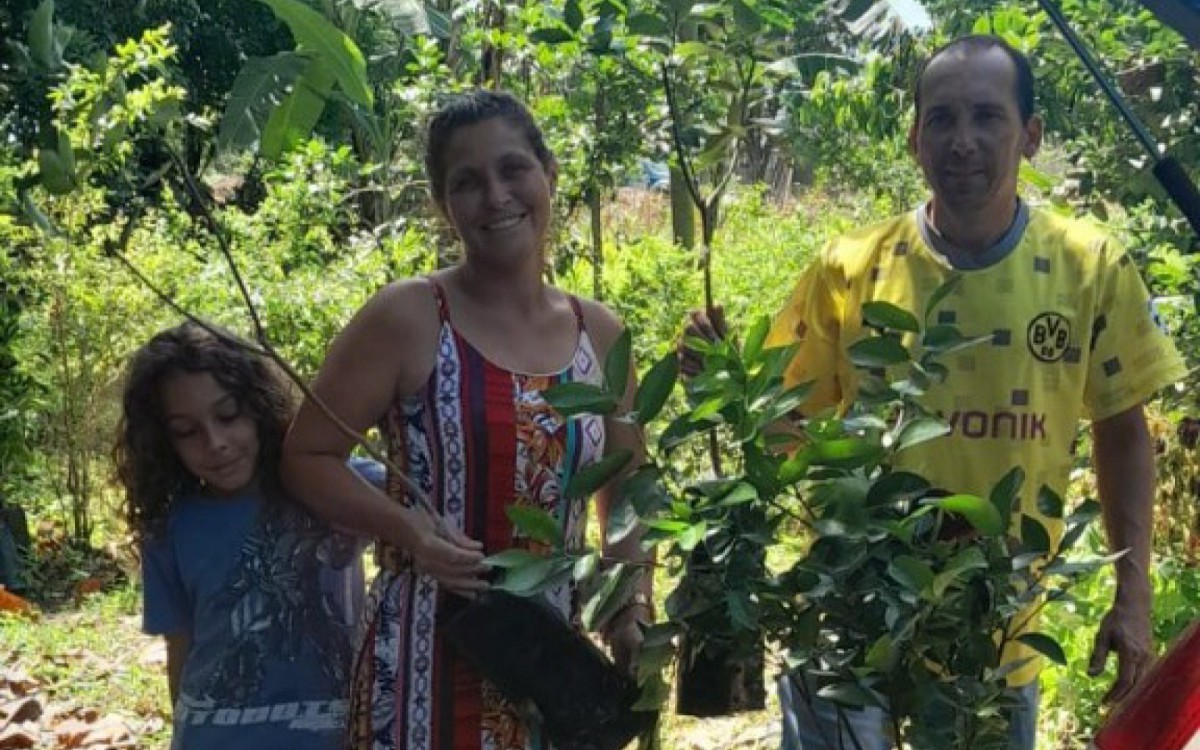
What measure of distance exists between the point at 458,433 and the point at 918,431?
0.61m

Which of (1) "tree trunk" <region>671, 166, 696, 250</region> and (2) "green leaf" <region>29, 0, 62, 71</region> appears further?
(1) "tree trunk" <region>671, 166, 696, 250</region>

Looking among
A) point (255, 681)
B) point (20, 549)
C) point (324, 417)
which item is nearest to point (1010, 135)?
point (324, 417)

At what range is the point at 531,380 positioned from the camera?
1774mm

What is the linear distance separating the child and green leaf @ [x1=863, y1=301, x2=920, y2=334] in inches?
37.8

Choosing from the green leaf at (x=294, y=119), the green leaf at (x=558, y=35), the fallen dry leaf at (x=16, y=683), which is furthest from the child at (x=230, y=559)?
the green leaf at (x=294, y=119)

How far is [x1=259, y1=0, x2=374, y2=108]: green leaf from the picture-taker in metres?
4.14

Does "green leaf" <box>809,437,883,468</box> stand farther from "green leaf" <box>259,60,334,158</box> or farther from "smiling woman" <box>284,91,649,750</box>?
"green leaf" <box>259,60,334,158</box>

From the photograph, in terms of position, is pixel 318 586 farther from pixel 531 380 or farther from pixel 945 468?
pixel 945 468

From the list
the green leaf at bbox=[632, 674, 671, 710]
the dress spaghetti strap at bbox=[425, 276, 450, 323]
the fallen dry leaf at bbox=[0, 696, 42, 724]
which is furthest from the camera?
the fallen dry leaf at bbox=[0, 696, 42, 724]

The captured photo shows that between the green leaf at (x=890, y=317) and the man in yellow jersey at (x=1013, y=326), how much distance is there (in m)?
0.57

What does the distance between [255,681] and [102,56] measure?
912 millimetres

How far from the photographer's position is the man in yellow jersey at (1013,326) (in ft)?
6.46

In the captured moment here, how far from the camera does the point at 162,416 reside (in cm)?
209

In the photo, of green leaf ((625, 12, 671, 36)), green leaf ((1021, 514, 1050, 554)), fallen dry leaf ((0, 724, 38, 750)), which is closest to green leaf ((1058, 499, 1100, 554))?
green leaf ((1021, 514, 1050, 554))
